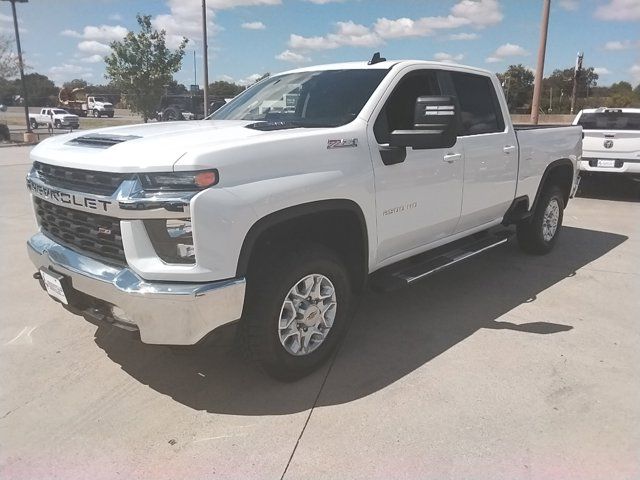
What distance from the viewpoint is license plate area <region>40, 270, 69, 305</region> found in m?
3.08

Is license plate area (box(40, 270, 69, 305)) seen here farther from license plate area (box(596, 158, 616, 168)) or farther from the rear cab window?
license plate area (box(596, 158, 616, 168))

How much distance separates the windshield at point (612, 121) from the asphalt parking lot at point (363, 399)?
730 cm

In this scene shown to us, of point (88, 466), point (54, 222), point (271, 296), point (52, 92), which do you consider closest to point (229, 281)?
point (271, 296)

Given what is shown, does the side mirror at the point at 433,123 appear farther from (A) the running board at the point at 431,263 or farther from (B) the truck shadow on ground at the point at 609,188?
(B) the truck shadow on ground at the point at 609,188

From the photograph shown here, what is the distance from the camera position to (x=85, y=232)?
302 cm

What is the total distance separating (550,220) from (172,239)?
4.97m

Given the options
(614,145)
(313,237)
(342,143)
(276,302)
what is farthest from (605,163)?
(276,302)

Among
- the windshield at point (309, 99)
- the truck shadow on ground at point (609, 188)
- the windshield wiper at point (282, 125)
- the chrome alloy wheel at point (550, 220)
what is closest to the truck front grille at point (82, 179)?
the windshield wiper at point (282, 125)

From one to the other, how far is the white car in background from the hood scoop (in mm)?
9258

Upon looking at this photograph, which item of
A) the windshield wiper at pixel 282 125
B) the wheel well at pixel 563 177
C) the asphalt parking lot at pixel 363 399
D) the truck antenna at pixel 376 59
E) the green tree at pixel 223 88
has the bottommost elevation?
the asphalt parking lot at pixel 363 399

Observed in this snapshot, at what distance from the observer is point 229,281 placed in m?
2.77

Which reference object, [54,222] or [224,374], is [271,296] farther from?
[54,222]

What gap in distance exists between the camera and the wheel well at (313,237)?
9.45 ft

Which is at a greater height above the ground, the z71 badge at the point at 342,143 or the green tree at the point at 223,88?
the green tree at the point at 223,88
